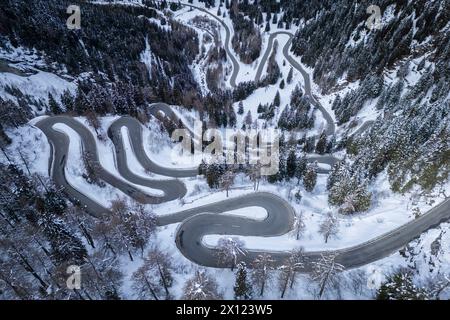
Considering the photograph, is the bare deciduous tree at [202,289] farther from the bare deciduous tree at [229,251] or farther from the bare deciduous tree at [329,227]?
the bare deciduous tree at [329,227]

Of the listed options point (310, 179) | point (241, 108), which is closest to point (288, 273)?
point (310, 179)

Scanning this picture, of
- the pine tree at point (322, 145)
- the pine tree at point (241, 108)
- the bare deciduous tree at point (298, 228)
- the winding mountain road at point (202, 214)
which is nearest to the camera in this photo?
the winding mountain road at point (202, 214)

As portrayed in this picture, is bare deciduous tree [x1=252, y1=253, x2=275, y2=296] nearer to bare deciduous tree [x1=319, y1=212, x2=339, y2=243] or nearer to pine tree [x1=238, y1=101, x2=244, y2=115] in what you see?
bare deciduous tree [x1=319, y1=212, x2=339, y2=243]

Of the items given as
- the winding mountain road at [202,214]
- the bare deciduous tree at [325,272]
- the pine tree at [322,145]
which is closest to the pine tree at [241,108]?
the pine tree at [322,145]

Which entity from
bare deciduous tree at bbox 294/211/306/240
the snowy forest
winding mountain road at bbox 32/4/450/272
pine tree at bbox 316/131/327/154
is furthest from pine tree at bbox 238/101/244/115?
bare deciduous tree at bbox 294/211/306/240

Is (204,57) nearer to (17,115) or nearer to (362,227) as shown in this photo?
(17,115)

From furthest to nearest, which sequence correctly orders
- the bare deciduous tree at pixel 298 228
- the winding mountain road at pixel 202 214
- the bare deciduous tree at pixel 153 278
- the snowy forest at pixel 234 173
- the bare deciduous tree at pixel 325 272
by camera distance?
the bare deciduous tree at pixel 298 228 < the winding mountain road at pixel 202 214 < the snowy forest at pixel 234 173 < the bare deciduous tree at pixel 153 278 < the bare deciduous tree at pixel 325 272

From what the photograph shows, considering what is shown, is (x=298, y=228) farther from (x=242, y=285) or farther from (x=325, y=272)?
(x=242, y=285)
